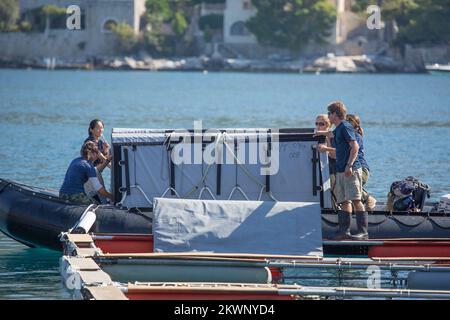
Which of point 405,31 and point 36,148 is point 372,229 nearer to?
point 36,148

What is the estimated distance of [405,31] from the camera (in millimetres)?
124125

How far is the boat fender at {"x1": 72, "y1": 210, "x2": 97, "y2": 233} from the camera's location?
646 inches

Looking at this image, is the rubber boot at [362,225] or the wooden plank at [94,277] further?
the rubber boot at [362,225]

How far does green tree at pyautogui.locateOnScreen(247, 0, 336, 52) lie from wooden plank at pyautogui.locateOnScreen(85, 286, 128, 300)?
114256 mm

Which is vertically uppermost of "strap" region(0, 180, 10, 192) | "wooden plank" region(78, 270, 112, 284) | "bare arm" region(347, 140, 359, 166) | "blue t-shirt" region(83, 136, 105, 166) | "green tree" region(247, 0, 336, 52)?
"green tree" region(247, 0, 336, 52)

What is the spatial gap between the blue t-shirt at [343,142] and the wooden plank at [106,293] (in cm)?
431

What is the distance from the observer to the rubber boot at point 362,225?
16.8 meters

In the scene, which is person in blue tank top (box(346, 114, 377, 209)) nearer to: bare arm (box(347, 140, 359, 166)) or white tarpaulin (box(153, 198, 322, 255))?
bare arm (box(347, 140, 359, 166))

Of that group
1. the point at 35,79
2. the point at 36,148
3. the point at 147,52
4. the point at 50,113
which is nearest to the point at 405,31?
the point at 147,52

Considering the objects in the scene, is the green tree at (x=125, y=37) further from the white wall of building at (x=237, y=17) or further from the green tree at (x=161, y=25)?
the white wall of building at (x=237, y=17)

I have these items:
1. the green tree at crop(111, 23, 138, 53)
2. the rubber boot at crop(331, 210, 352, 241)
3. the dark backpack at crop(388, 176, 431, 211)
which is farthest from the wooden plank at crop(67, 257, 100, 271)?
the green tree at crop(111, 23, 138, 53)

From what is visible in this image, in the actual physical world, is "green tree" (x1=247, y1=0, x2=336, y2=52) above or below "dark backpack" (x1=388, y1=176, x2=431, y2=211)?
above

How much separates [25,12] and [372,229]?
12322 centimetres

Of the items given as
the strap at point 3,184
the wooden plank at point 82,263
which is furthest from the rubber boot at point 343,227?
the strap at point 3,184
